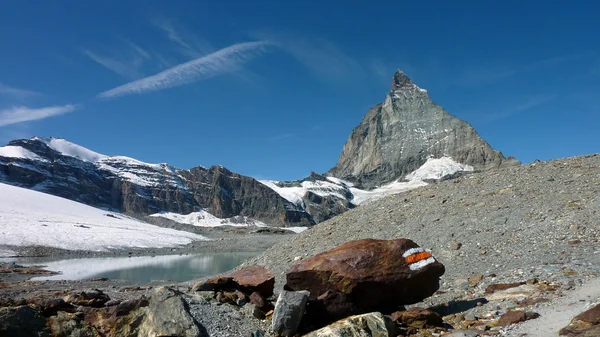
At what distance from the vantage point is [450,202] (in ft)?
79.0

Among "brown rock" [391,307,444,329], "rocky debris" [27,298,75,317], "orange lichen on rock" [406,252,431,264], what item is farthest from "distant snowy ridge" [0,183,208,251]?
"brown rock" [391,307,444,329]

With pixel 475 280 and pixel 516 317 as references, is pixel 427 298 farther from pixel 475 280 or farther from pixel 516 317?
pixel 516 317

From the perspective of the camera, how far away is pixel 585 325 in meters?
8.20

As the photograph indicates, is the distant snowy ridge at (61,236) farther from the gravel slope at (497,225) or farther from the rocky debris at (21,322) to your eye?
the rocky debris at (21,322)

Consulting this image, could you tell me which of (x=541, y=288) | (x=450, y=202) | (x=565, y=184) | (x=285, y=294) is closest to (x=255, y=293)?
(x=285, y=294)

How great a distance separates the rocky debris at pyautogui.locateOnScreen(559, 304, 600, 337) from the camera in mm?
7660

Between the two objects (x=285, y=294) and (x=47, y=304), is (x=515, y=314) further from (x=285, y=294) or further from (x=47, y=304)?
(x=47, y=304)

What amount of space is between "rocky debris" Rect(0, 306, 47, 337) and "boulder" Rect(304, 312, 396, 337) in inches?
239

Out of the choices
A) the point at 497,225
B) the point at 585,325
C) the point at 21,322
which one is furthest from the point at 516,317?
the point at 21,322

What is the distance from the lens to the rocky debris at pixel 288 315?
1032cm

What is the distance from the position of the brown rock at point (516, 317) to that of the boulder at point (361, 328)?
2.40 m

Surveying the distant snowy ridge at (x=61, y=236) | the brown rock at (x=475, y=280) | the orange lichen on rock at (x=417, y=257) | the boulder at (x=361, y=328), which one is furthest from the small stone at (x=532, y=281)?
the distant snowy ridge at (x=61, y=236)

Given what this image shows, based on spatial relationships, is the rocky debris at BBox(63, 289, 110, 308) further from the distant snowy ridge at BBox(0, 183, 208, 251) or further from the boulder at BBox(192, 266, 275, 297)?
the distant snowy ridge at BBox(0, 183, 208, 251)

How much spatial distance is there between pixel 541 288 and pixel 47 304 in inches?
510
